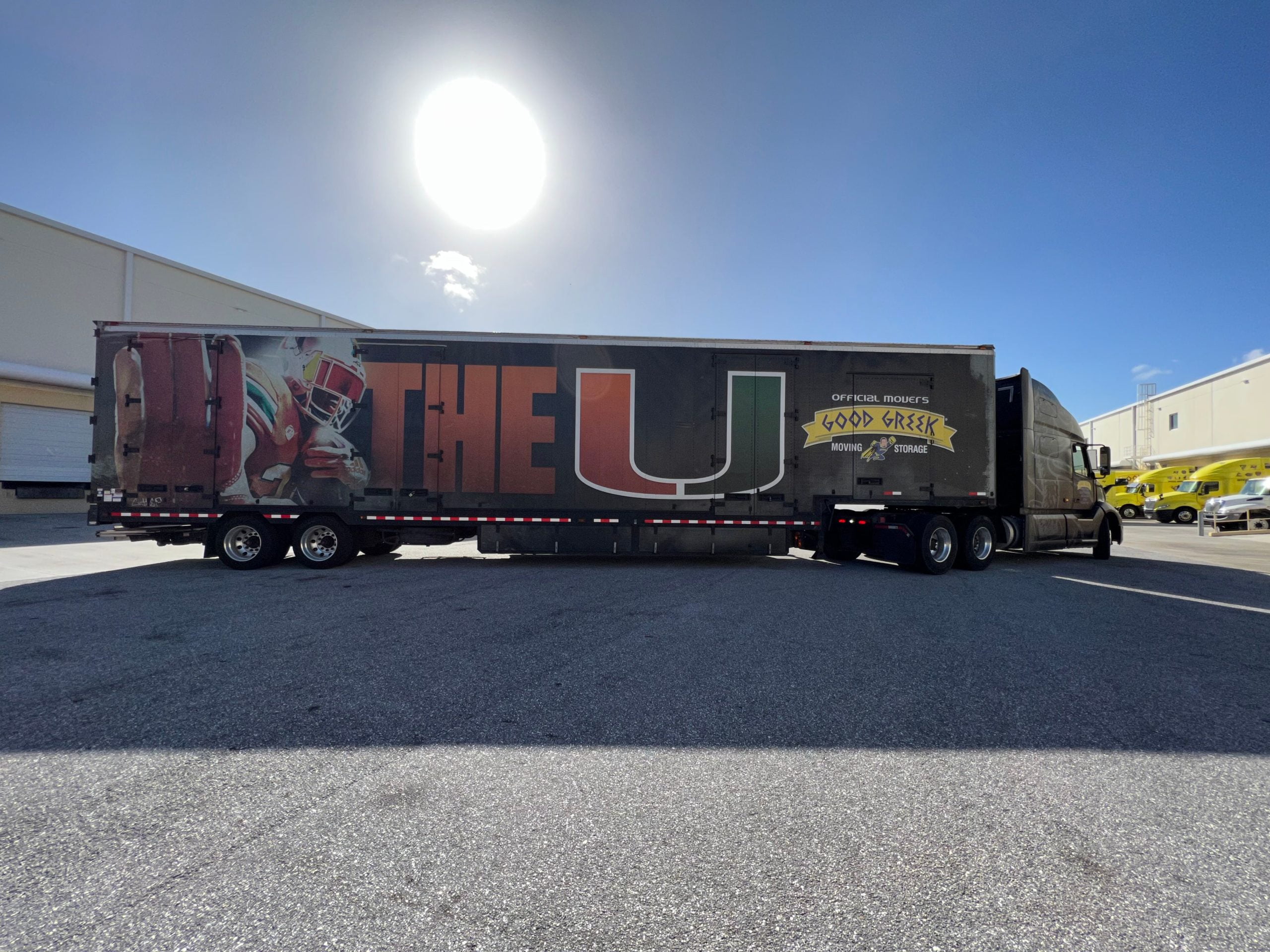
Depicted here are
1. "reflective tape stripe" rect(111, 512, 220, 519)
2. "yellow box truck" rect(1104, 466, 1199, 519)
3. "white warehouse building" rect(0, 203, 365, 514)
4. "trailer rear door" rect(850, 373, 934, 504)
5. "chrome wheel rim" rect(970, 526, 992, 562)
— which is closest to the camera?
"reflective tape stripe" rect(111, 512, 220, 519)

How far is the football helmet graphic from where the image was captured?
9.29 meters

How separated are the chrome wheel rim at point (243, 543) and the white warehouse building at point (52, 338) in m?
16.3

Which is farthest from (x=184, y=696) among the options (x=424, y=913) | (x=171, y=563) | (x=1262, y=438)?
(x=1262, y=438)

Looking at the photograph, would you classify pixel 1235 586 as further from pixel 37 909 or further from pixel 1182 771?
pixel 37 909

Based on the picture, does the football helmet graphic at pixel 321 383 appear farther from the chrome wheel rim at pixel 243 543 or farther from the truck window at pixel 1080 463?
the truck window at pixel 1080 463

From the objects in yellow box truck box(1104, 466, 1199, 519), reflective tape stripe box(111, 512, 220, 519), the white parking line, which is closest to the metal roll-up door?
reflective tape stripe box(111, 512, 220, 519)

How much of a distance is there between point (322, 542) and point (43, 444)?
2039 cm

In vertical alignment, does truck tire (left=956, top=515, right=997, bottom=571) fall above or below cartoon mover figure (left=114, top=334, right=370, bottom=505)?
below

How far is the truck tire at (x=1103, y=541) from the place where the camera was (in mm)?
12258

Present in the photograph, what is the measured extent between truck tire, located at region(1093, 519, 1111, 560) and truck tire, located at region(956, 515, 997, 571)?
143 inches

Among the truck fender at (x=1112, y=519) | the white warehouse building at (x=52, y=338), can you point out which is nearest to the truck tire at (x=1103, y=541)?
the truck fender at (x=1112, y=519)

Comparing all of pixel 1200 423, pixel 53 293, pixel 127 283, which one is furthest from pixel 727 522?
pixel 1200 423

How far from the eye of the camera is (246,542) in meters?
9.44

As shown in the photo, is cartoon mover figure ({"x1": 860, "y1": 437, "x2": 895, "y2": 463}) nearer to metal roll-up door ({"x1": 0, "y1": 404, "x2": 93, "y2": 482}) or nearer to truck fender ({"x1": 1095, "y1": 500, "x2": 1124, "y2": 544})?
truck fender ({"x1": 1095, "y1": 500, "x2": 1124, "y2": 544})
